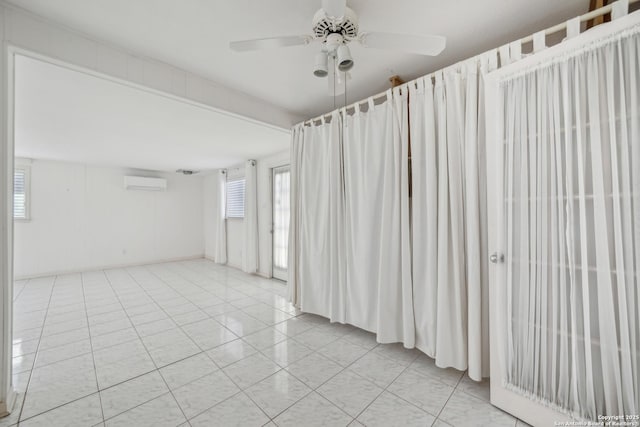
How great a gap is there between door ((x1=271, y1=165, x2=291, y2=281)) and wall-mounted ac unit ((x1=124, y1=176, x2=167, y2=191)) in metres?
3.37

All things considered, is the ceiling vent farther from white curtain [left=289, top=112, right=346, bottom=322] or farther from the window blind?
white curtain [left=289, top=112, right=346, bottom=322]

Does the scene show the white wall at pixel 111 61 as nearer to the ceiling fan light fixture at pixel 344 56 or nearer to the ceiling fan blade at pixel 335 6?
the ceiling fan light fixture at pixel 344 56

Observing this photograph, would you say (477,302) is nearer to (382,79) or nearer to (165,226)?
(382,79)

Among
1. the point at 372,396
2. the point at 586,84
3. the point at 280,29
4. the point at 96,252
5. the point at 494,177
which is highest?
the point at 280,29

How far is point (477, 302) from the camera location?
1611mm

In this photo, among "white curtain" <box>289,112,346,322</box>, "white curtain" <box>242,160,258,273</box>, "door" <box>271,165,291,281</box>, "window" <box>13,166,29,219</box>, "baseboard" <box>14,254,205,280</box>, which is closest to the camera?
"white curtain" <box>289,112,346,322</box>

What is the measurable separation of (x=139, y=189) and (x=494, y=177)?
6996 millimetres

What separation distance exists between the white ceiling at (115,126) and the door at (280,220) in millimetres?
497

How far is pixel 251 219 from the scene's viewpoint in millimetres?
4797

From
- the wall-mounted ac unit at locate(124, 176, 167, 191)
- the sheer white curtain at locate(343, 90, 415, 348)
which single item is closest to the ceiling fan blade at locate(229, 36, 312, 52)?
the sheer white curtain at locate(343, 90, 415, 348)

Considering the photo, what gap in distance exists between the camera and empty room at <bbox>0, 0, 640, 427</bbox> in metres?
1.22

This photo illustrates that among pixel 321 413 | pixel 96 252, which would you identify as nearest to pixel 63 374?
pixel 321 413

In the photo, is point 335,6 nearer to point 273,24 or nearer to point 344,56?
point 344,56

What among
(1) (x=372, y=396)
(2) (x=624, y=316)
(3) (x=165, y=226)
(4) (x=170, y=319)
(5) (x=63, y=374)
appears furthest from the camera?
(3) (x=165, y=226)
